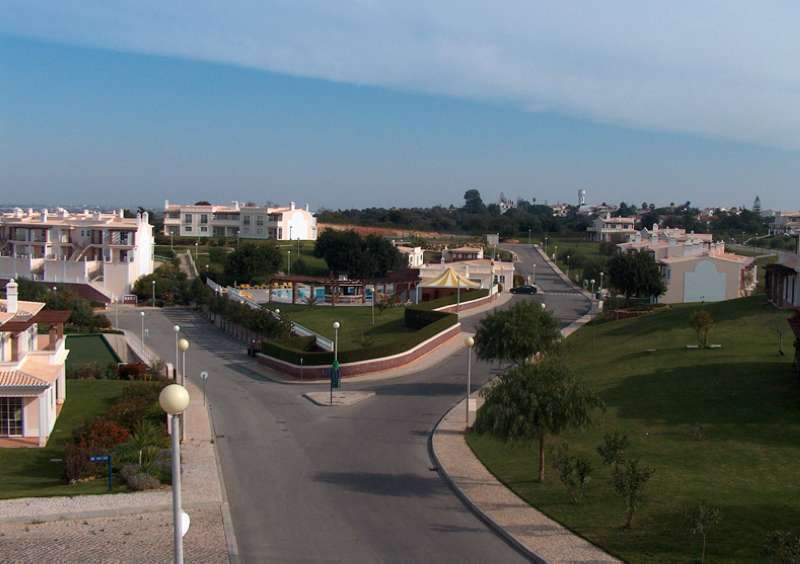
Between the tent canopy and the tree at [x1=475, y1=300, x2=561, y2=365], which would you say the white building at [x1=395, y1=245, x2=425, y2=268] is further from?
the tree at [x1=475, y1=300, x2=561, y2=365]

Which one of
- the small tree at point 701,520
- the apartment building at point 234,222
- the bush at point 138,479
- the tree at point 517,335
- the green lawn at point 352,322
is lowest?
the bush at point 138,479

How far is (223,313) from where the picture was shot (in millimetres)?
53188

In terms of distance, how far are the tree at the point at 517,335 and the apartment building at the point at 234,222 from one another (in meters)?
91.9

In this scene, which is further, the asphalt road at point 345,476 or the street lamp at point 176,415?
the asphalt road at point 345,476

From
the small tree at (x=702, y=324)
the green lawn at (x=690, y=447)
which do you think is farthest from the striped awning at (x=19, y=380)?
the small tree at (x=702, y=324)

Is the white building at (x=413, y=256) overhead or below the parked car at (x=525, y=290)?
overhead

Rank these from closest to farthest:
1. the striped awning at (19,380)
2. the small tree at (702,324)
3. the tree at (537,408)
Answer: the tree at (537,408)
the striped awning at (19,380)
the small tree at (702,324)

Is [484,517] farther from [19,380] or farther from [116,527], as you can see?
[19,380]

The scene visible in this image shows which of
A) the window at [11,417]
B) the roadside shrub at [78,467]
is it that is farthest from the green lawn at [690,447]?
the window at [11,417]

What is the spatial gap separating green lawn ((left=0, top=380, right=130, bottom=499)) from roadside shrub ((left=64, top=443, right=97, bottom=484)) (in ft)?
0.81

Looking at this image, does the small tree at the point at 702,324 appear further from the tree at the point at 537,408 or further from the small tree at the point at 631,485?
the small tree at the point at 631,485

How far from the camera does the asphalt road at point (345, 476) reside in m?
14.5

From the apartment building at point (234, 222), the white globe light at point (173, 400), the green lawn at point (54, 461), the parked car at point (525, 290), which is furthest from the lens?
the apartment building at point (234, 222)

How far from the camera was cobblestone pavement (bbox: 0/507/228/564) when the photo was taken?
14.0 metres
